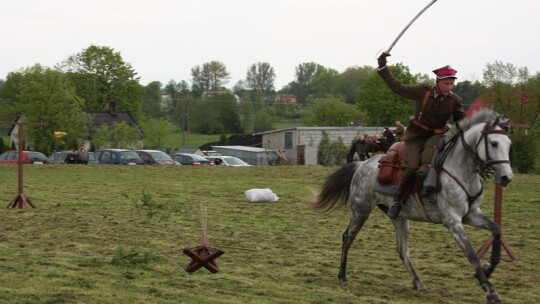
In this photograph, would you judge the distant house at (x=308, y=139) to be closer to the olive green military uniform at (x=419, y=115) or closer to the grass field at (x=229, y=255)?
the grass field at (x=229, y=255)

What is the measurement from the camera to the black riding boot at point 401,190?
10.7m

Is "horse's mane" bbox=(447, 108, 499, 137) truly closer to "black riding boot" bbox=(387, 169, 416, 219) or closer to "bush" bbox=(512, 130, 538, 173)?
"black riding boot" bbox=(387, 169, 416, 219)

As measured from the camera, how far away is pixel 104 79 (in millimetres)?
100938

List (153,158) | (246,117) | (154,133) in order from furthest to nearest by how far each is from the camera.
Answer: (246,117) < (154,133) < (153,158)

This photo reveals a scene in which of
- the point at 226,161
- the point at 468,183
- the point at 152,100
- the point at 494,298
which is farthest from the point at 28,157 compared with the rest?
the point at 152,100

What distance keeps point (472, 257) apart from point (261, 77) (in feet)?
606

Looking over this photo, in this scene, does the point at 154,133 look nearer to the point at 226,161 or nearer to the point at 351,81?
A: the point at 226,161

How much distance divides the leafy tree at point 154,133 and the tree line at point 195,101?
113 mm

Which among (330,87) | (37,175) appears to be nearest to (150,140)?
(37,175)

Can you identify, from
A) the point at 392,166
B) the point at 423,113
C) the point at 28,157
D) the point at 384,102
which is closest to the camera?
the point at 423,113

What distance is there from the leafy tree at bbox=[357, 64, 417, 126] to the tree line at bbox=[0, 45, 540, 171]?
4.8 inches

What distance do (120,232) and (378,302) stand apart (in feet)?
23.4

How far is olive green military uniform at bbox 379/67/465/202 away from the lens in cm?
1052

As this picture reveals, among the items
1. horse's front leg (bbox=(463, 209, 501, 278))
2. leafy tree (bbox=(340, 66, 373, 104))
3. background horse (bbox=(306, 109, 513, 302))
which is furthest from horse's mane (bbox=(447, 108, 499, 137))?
leafy tree (bbox=(340, 66, 373, 104))
